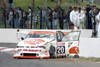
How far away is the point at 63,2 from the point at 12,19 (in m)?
22.4

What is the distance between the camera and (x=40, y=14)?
24.1 m

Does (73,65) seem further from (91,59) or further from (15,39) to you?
(15,39)

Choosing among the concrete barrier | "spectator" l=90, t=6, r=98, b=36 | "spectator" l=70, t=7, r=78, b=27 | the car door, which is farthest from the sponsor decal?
"spectator" l=70, t=7, r=78, b=27

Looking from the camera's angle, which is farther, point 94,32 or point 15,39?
point 15,39

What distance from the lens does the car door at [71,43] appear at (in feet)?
52.0

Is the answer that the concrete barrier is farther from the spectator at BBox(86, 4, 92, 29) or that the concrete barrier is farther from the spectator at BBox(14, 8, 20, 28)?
the spectator at BBox(14, 8, 20, 28)

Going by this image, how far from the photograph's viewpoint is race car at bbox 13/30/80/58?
48.5 feet

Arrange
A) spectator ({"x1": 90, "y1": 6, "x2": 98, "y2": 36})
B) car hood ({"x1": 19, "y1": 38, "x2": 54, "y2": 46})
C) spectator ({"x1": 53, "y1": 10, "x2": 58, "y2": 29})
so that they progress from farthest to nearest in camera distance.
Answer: spectator ({"x1": 53, "y1": 10, "x2": 58, "y2": 29})
spectator ({"x1": 90, "y1": 6, "x2": 98, "y2": 36})
car hood ({"x1": 19, "y1": 38, "x2": 54, "y2": 46})

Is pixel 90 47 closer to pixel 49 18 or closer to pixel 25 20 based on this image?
pixel 49 18

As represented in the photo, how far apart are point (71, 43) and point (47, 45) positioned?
1327mm

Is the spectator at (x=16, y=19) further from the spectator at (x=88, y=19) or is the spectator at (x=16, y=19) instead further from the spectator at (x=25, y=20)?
the spectator at (x=88, y=19)

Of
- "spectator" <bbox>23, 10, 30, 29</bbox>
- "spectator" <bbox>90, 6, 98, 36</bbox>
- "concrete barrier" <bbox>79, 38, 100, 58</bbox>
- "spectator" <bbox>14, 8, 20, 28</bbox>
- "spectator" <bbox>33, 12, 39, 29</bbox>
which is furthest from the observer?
"spectator" <bbox>14, 8, 20, 28</bbox>

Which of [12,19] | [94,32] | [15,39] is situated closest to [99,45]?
[94,32]

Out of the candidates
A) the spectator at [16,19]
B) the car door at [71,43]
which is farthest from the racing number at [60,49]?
the spectator at [16,19]
